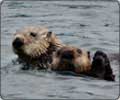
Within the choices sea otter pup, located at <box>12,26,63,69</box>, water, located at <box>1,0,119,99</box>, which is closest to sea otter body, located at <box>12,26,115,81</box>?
sea otter pup, located at <box>12,26,63,69</box>

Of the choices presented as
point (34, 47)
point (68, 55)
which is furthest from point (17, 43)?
point (68, 55)

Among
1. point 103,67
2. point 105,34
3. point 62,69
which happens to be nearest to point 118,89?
point 103,67

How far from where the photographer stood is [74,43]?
11.8 metres

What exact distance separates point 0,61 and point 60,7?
20.6ft

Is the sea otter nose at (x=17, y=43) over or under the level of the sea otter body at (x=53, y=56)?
over

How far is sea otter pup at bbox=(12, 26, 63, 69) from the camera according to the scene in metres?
8.78

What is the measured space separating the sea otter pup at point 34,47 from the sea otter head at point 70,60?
313mm

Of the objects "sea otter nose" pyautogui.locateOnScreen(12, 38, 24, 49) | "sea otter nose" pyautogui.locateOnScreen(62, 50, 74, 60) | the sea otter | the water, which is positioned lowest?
the water

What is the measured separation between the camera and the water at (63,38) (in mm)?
7992

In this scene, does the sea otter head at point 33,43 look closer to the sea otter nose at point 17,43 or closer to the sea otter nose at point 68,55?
the sea otter nose at point 17,43

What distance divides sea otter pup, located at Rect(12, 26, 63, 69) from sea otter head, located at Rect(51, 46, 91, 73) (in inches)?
12.3

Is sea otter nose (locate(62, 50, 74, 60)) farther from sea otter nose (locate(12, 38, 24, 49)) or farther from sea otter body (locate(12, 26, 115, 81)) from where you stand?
sea otter nose (locate(12, 38, 24, 49))

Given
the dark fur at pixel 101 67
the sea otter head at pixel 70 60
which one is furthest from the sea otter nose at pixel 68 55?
the dark fur at pixel 101 67

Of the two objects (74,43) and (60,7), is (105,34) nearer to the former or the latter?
(74,43)
